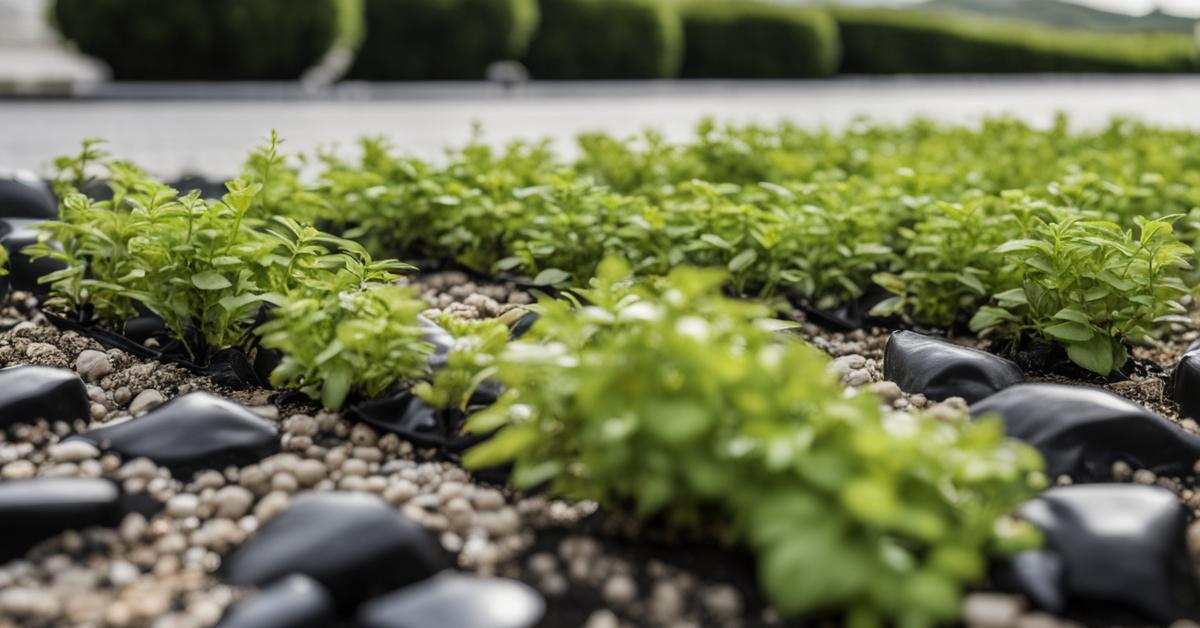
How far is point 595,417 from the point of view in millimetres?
1656

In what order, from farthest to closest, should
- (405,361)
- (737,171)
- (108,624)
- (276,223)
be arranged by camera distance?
(737,171), (276,223), (405,361), (108,624)

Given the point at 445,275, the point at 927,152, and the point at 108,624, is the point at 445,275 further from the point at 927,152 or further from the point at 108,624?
the point at 927,152

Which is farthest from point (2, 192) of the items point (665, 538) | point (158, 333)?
point (665, 538)

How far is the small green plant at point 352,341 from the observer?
7.50 ft

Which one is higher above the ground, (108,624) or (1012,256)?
(1012,256)

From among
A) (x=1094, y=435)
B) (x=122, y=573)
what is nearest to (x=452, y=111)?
(x=1094, y=435)

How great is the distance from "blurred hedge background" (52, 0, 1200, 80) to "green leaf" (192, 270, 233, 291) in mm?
12529

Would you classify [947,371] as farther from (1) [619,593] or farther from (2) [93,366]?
(2) [93,366]

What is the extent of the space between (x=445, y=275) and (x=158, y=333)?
1094 mm

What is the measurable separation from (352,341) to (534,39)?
16.1 meters

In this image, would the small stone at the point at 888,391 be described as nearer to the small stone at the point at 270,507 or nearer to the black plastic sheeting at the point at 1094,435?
the black plastic sheeting at the point at 1094,435

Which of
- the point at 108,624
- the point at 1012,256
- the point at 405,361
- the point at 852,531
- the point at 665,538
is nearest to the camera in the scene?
the point at 852,531

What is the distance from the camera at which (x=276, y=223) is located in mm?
3721

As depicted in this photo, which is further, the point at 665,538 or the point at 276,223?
the point at 276,223
